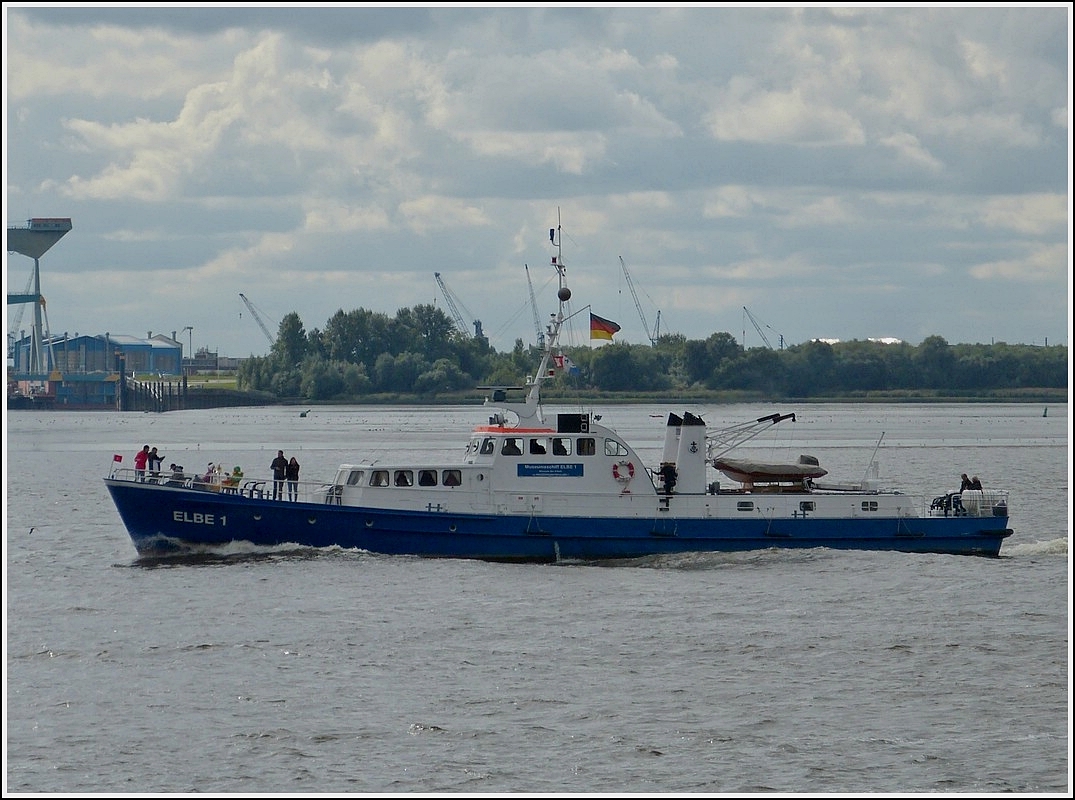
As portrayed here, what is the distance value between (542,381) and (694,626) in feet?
40.1

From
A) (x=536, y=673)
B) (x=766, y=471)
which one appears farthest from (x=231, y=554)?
(x=536, y=673)

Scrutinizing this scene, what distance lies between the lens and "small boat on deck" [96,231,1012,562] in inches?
1689

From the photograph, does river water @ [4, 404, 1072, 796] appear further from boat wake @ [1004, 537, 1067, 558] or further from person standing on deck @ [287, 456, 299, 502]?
person standing on deck @ [287, 456, 299, 502]

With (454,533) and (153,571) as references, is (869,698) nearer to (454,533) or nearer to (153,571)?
(454,533)

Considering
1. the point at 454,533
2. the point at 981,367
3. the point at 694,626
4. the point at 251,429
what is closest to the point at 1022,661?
the point at 694,626

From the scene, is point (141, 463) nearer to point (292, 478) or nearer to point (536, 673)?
point (292, 478)

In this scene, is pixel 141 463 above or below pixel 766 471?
above

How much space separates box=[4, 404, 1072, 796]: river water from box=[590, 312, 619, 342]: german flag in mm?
6986

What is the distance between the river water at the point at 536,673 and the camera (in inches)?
952

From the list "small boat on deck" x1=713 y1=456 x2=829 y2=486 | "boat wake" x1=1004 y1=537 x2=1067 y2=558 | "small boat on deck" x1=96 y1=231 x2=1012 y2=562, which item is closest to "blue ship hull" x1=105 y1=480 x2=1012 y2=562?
"small boat on deck" x1=96 y1=231 x2=1012 y2=562

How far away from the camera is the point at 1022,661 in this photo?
3098 centimetres

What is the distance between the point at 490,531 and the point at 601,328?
7.22m

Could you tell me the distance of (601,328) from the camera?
46.4m

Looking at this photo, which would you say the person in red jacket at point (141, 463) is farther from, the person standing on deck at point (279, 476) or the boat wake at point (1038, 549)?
the boat wake at point (1038, 549)
